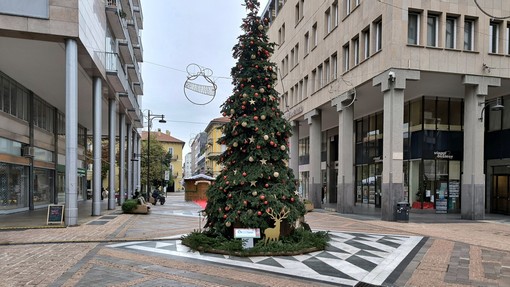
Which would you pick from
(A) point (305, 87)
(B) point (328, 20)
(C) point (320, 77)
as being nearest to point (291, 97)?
(A) point (305, 87)

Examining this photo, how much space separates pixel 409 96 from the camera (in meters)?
25.4

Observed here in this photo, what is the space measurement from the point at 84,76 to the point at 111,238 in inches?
450

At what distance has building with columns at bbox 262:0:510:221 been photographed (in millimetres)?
19938

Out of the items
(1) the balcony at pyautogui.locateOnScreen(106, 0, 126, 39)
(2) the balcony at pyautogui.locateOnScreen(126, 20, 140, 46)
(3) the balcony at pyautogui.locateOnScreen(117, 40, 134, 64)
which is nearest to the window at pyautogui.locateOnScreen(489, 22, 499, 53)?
(1) the balcony at pyautogui.locateOnScreen(106, 0, 126, 39)

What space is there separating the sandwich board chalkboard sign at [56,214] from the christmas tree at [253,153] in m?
7.49

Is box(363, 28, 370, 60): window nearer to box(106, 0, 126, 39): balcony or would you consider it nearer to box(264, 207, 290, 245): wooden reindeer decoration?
box(106, 0, 126, 39): balcony

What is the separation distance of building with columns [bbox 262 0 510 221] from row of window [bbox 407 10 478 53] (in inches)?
2.1

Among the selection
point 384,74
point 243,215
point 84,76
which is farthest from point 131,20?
point 243,215

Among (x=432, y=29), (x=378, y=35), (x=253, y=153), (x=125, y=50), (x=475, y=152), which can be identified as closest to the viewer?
(x=253, y=153)

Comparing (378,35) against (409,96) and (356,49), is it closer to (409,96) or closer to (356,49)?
(356,49)

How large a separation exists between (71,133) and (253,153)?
888 centimetres

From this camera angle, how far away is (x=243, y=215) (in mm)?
10086

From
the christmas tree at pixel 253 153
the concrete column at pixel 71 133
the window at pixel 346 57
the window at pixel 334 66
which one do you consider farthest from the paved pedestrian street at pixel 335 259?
the window at pixel 334 66

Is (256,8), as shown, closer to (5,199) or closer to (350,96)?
(350,96)
